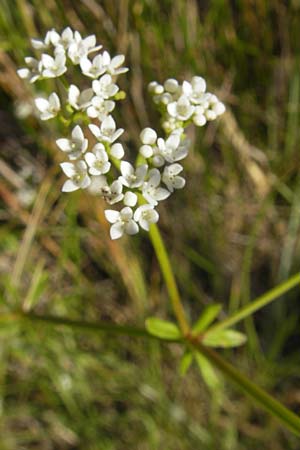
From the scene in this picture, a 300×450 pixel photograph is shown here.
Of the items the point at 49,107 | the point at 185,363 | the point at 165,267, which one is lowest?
the point at 185,363

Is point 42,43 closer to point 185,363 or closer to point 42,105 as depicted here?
point 42,105

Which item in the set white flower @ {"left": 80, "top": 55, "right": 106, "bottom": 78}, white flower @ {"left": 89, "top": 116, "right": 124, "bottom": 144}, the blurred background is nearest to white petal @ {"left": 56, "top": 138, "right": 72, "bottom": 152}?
white flower @ {"left": 89, "top": 116, "right": 124, "bottom": 144}

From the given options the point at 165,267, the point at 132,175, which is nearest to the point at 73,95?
the point at 132,175

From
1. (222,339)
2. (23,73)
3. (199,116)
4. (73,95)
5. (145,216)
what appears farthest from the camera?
(222,339)

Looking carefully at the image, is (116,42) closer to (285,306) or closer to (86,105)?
(86,105)

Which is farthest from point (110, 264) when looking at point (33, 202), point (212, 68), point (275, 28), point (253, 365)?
point (275, 28)

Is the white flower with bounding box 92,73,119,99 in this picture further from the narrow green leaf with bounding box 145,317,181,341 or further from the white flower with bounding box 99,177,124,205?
the narrow green leaf with bounding box 145,317,181,341
